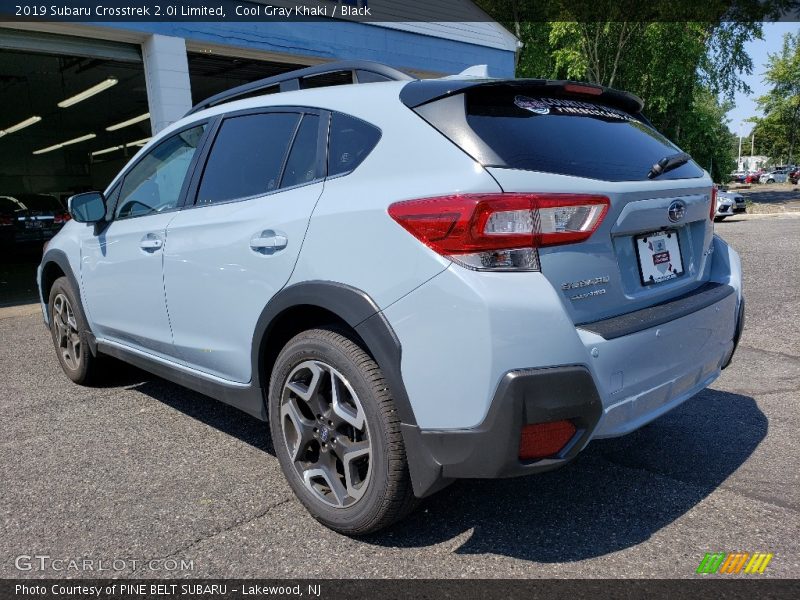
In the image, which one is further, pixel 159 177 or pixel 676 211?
pixel 159 177

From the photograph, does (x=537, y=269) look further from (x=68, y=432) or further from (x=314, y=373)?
(x=68, y=432)

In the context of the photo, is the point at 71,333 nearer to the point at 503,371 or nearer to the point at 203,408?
the point at 203,408

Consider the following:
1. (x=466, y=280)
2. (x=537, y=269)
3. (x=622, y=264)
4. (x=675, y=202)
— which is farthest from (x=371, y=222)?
(x=675, y=202)

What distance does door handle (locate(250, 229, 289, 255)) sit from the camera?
249 cm

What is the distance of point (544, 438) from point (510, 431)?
5.6 inches

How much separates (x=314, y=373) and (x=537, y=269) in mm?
969

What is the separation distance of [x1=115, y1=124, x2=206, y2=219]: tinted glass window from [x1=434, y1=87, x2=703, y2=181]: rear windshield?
1762 mm

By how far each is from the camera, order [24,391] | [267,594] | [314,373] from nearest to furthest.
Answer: [267,594], [314,373], [24,391]

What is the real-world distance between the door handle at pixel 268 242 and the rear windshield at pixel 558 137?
877mm

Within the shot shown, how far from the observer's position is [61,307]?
452 cm

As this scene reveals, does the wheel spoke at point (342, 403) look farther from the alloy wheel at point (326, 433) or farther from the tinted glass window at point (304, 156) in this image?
the tinted glass window at point (304, 156)

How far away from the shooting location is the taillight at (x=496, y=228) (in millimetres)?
1957

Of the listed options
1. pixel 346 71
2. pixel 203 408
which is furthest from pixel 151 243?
pixel 346 71

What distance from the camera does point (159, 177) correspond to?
3.58 metres
